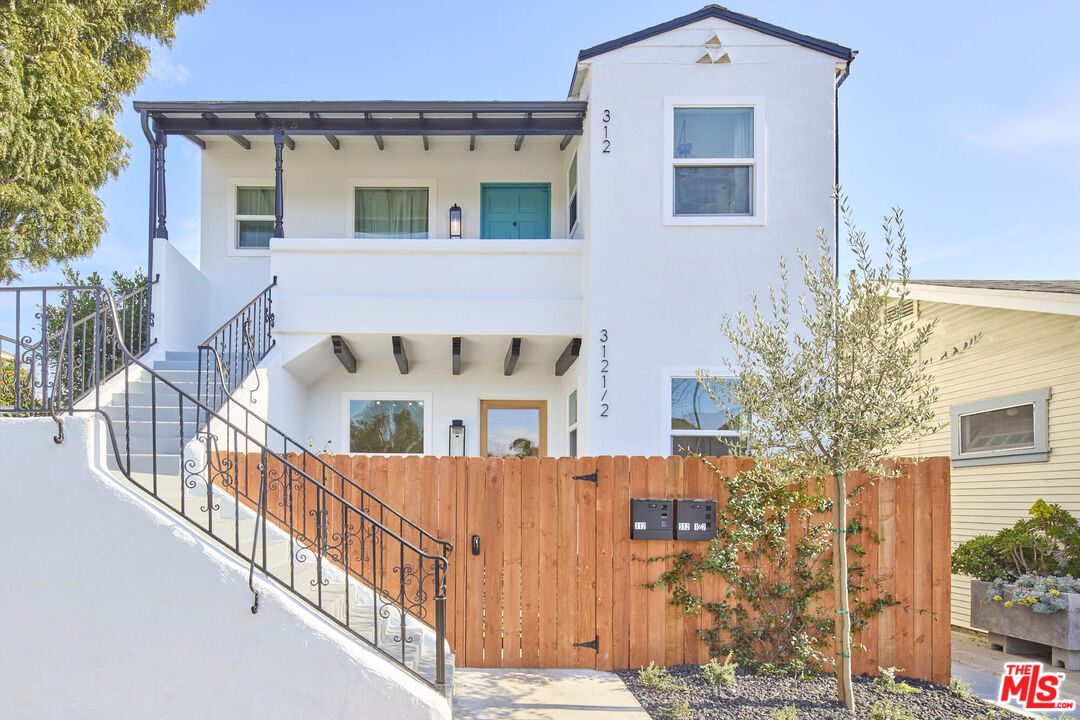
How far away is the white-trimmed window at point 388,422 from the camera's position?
1007 centimetres

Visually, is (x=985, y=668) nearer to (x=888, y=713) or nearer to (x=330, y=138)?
(x=888, y=713)

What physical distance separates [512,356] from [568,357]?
68 centimetres

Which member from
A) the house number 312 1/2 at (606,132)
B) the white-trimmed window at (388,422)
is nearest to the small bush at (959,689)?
the house number 312 1/2 at (606,132)

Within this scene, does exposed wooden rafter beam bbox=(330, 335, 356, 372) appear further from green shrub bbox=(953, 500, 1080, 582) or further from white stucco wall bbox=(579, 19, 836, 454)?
green shrub bbox=(953, 500, 1080, 582)

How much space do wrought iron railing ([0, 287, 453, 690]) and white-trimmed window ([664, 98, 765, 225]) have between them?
4.64 metres

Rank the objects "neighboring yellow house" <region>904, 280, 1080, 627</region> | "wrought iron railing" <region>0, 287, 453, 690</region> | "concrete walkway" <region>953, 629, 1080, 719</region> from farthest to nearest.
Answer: "neighboring yellow house" <region>904, 280, 1080, 627</region> < "concrete walkway" <region>953, 629, 1080, 719</region> < "wrought iron railing" <region>0, 287, 453, 690</region>

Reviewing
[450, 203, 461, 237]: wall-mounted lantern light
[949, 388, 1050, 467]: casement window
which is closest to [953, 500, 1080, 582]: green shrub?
[949, 388, 1050, 467]: casement window

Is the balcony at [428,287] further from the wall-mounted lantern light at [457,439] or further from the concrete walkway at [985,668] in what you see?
the concrete walkway at [985,668]

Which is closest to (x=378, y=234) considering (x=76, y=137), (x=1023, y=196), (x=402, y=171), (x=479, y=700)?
(x=402, y=171)

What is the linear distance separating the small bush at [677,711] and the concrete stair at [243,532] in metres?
1.42

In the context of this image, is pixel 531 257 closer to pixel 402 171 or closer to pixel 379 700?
pixel 402 171

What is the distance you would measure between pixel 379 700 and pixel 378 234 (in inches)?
277

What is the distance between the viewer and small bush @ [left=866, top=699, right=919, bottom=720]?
16.0 feet

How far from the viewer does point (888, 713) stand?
4.90 m
